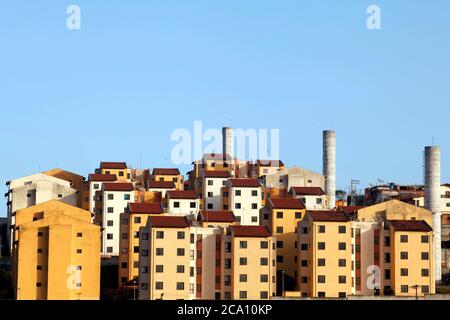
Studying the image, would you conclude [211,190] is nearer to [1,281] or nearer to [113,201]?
[113,201]

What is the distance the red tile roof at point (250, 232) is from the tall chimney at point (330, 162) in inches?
1052

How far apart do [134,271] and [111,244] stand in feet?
37.9

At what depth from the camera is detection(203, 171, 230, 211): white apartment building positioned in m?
92.1

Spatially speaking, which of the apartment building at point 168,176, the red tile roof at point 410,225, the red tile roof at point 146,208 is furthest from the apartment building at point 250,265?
the apartment building at point 168,176

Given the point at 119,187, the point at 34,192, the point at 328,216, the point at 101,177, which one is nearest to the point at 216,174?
the point at 119,187

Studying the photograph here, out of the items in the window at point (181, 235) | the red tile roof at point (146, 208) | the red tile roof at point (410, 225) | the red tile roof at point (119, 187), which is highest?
the red tile roof at point (119, 187)

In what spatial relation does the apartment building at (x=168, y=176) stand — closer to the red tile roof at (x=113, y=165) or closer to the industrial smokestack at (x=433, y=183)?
the red tile roof at (x=113, y=165)

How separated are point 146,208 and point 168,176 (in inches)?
829

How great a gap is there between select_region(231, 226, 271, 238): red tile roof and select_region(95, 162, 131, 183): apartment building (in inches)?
1243

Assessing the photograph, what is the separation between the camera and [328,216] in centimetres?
7225

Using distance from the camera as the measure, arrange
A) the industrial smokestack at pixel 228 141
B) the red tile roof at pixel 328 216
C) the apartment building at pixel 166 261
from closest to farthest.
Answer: the apartment building at pixel 166 261
the red tile roof at pixel 328 216
the industrial smokestack at pixel 228 141

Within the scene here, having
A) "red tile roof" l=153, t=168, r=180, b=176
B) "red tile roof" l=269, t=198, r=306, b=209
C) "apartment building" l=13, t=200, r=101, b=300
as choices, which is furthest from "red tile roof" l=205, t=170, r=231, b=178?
"apartment building" l=13, t=200, r=101, b=300

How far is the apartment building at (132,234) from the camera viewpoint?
257 ft

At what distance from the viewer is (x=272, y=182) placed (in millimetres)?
96062
